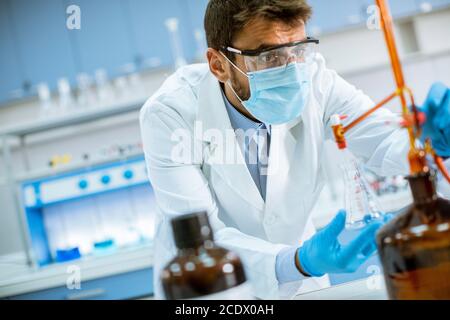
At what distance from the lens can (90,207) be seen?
2.63 meters

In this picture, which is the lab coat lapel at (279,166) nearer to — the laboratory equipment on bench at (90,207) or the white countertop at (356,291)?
the white countertop at (356,291)

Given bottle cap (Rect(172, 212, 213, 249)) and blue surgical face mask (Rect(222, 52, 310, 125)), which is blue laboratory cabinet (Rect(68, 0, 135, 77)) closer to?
blue surgical face mask (Rect(222, 52, 310, 125))

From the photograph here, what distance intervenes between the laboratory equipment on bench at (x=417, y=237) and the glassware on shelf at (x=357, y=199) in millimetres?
296

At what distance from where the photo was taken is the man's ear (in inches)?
51.3

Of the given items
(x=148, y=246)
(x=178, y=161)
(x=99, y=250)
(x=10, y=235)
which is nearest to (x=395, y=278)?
(x=178, y=161)

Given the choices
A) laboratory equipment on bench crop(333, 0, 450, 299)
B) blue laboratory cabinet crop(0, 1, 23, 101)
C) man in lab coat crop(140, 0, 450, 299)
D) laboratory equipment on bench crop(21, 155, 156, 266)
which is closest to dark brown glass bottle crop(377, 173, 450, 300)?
laboratory equipment on bench crop(333, 0, 450, 299)

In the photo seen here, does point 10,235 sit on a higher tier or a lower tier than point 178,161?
lower

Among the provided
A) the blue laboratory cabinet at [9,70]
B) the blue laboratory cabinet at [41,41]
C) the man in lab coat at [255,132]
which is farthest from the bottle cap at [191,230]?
the blue laboratory cabinet at [9,70]

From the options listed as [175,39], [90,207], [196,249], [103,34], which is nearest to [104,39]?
[103,34]

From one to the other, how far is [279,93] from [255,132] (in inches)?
6.9

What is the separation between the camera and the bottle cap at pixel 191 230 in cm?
52
